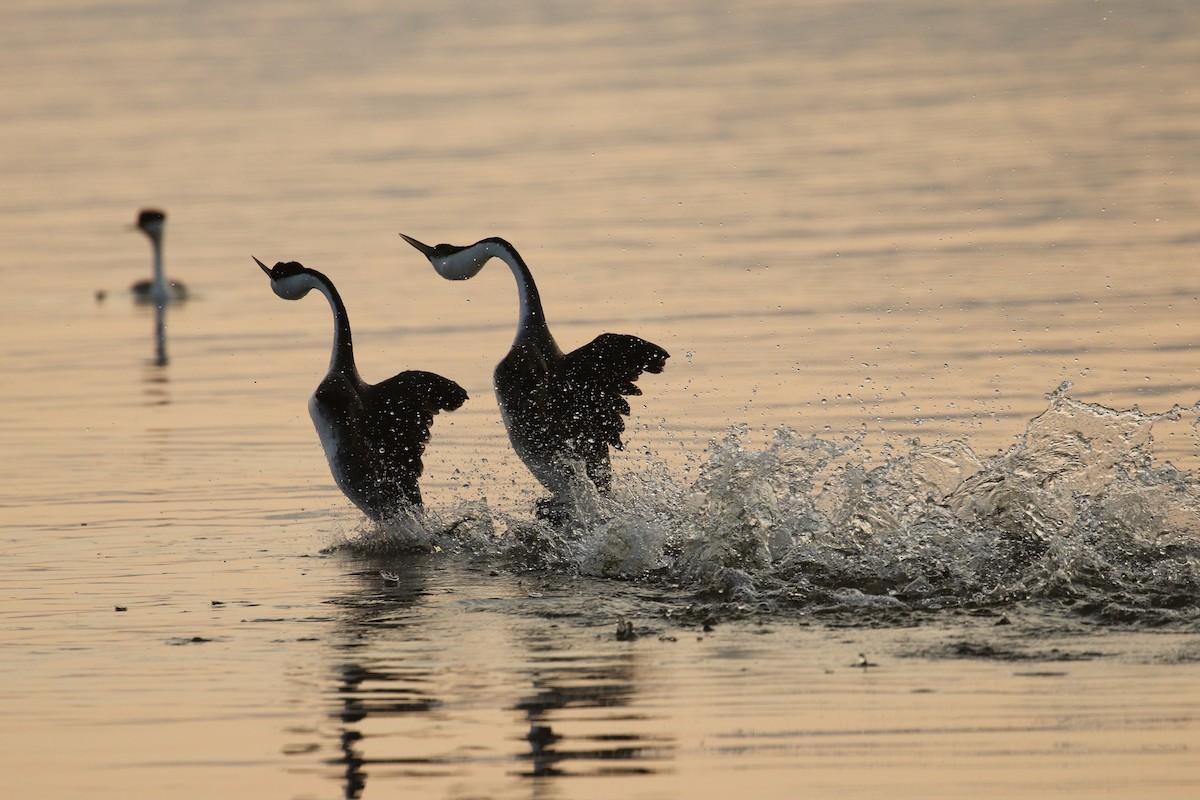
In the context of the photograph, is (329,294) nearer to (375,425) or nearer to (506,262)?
(375,425)

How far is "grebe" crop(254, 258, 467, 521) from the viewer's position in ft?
43.7

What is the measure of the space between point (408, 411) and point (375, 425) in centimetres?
19

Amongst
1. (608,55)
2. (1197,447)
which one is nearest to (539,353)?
(1197,447)

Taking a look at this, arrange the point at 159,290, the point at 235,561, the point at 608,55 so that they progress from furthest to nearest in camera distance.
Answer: the point at 608,55
the point at 159,290
the point at 235,561

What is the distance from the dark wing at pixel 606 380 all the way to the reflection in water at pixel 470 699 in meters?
2.37

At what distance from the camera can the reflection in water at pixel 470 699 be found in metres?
8.47

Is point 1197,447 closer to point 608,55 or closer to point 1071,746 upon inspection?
point 1071,746

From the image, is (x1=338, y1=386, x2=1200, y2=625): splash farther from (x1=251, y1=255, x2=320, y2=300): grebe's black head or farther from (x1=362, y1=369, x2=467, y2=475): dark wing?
(x1=251, y1=255, x2=320, y2=300): grebe's black head

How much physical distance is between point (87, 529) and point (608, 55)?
33335 mm

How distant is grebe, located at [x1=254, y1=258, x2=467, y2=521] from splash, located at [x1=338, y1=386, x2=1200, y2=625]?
0.30 metres

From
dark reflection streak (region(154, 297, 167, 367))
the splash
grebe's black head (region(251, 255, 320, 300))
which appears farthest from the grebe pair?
dark reflection streak (region(154, 297, 167, 367))

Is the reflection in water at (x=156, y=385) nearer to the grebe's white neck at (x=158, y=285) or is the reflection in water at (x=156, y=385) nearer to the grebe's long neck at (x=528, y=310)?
the grebe's white neck at (x=158, y=285)

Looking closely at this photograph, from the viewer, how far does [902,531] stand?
11.5m

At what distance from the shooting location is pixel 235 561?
40.7 feet
